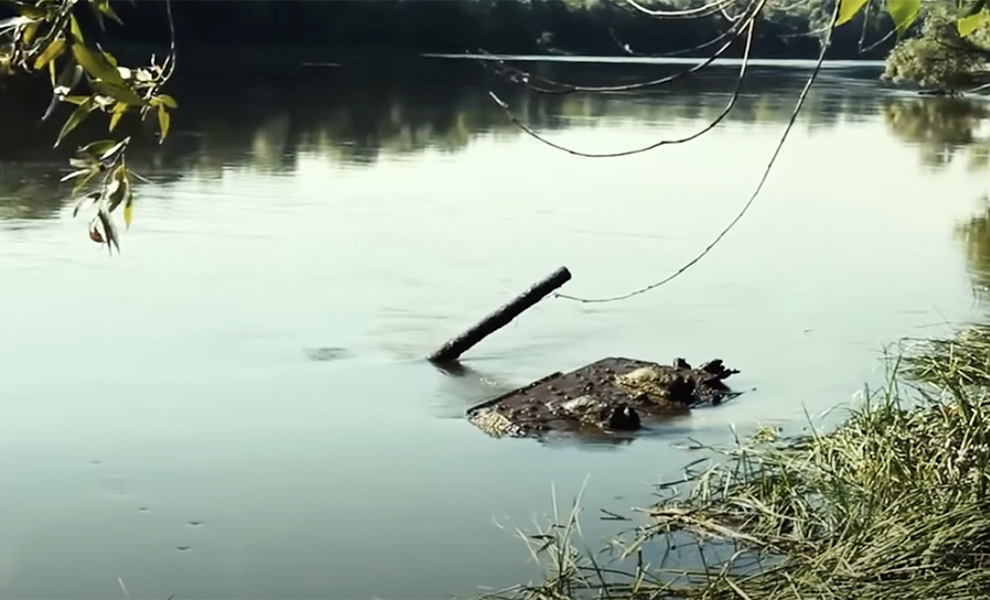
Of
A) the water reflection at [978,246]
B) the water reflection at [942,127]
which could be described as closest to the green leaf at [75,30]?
the water reflection at [978,246]

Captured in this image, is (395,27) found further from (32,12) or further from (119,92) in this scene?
(119,92)

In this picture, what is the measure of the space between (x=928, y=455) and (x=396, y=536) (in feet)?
5.48

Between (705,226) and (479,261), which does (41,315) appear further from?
(705,226)

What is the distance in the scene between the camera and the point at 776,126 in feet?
69.7

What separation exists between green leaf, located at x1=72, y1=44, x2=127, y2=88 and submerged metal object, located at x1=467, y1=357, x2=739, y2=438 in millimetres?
4165

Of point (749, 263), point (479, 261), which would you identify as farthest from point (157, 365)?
point (749, 263)

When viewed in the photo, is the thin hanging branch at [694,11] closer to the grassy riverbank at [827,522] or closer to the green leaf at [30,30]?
the green leaf at [30,30]

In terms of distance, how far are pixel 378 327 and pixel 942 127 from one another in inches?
634

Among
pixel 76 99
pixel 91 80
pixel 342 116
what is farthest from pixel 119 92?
pixel 342 116

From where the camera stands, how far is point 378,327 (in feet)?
24.7

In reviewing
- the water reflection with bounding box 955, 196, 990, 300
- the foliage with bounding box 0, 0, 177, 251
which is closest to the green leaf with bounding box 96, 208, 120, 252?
the foliage with bounding box 0, 0, 177, 251

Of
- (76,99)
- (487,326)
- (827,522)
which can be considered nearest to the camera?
(76,99)

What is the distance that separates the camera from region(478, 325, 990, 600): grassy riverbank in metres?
3.40

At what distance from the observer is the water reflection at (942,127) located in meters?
17.5
